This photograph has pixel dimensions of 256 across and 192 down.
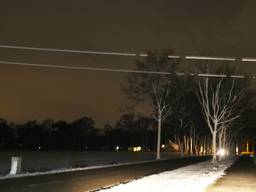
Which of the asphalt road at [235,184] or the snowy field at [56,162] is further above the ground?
the snowy field at [56,162]

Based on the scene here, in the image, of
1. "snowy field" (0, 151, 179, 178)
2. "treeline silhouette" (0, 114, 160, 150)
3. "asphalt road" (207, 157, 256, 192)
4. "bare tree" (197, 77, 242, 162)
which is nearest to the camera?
"asphalt road" (207, 157, 256, 192)

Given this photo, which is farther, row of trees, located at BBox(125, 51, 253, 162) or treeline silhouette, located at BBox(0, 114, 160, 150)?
treeline silhouette, located at BBox(0, 114, 160, 150)

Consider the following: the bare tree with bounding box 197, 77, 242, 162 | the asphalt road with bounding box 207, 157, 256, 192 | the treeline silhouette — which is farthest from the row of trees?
the treeline silhouette

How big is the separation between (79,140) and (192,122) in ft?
334

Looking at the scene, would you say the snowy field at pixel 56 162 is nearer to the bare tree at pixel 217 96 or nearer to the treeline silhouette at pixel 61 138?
the bare tree at pixel 217 96

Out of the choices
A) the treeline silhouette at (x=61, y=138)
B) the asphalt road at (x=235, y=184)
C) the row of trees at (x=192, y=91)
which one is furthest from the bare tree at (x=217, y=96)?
the treeline silhouette at (x=61, y=138)

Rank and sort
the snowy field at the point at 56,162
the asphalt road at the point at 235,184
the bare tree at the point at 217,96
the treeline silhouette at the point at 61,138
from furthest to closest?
the treeline silhouette at the point at 61,138
the bare tree at the point at 217,96
the snowy field at the point at 56,162
the asphalt road at the point at 235,184

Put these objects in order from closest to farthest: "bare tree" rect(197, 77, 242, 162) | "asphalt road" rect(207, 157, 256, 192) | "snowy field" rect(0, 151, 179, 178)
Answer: "asphalt road" rect(207, 157, 256, 192) → "snowy field" rect(0, 151, 179, 178) → "bare tree" rect(197, 77, 242, 162)

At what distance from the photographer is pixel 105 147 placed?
7564 inches

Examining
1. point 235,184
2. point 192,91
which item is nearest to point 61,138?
point 192,91

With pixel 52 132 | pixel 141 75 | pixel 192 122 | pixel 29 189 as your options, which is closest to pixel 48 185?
pixel 29 189

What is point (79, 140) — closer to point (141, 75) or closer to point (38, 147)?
point (38, 147)

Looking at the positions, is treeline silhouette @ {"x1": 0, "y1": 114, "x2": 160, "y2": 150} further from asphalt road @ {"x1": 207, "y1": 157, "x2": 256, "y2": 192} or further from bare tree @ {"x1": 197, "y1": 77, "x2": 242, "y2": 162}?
asphalt road @ {"x1": 207, "y1": 157, "x2": 256, "y2": 192}

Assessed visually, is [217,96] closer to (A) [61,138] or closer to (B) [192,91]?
(B) [192,91]
